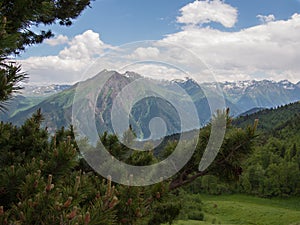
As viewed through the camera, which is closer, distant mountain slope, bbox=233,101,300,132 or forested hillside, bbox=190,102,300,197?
forested hillside, bbox=190,102,300,197

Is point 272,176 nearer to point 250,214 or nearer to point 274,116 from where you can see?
point 250,214

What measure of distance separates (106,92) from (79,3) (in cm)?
349

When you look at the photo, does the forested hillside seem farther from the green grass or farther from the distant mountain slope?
the distant mountain slope

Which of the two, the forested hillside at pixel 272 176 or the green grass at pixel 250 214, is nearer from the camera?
the green grass at pixel 250 214

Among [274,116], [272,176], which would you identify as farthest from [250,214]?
[274,116]

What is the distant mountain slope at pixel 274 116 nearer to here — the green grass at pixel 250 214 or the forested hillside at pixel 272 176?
the forested hillside at pixel 272 176

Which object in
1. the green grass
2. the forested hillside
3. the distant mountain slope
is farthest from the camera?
the distant mountain slope

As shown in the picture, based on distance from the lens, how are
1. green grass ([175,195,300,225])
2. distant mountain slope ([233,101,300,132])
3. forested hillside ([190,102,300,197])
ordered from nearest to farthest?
green grass ([175,195,300,225]), forested hillside ([190,102,300,197]), distant mountain slope ([233,101,300,132])

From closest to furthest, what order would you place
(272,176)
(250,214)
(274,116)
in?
(250,214) → (272,176) → (274,116)

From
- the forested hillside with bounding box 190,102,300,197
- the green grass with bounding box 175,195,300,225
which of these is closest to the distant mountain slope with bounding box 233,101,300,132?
the forested hillside with bounding box 190,102,300,197

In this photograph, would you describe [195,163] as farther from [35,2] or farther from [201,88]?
[35,2]

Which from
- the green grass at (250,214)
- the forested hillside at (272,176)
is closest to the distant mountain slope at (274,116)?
the forested hillside at (272,176)

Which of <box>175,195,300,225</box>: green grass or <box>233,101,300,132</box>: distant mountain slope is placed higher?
<box>233,101,300,132</box>: distant mountain slope

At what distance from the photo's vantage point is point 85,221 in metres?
2.21
